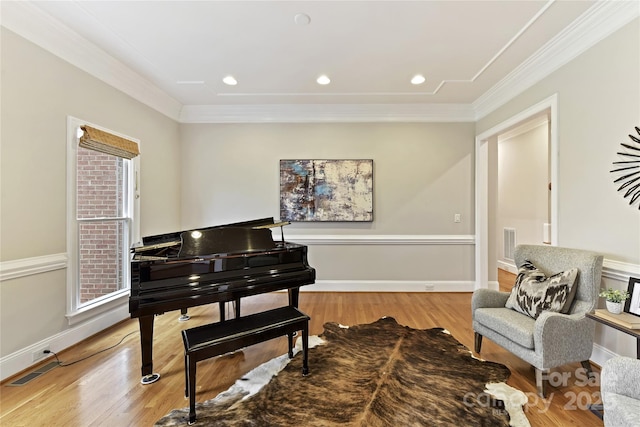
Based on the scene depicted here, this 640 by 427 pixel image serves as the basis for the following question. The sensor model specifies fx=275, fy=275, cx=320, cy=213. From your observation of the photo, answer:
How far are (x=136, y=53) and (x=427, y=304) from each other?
466cm

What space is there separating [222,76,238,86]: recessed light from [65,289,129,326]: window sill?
113 inches

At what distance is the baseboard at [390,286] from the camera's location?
4.40 meters

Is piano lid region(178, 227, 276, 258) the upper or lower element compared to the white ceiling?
lower

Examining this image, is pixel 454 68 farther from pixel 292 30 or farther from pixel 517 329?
pixel 517 329

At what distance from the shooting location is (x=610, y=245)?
2221 millimetres

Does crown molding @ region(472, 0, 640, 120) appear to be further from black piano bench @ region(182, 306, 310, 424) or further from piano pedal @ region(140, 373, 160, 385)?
piano pedal @ region(140, 373, 160, 385)

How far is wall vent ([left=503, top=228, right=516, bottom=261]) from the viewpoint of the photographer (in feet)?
18.7

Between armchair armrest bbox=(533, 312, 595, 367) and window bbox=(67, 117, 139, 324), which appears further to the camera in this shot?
window bbox=(67, 117, 139, 324)

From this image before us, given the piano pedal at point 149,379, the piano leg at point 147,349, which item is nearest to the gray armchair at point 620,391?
the piano leg at point 147,349

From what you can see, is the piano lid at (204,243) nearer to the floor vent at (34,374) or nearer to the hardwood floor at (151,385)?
the hardwood floor at (151,385)

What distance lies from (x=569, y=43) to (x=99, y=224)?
5.06m

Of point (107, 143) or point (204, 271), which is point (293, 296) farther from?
point (107, 143)

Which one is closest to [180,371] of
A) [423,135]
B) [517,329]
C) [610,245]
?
[517,329]

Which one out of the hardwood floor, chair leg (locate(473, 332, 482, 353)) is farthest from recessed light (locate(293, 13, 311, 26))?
chair leg (locate(473, 332, 482, 353))
